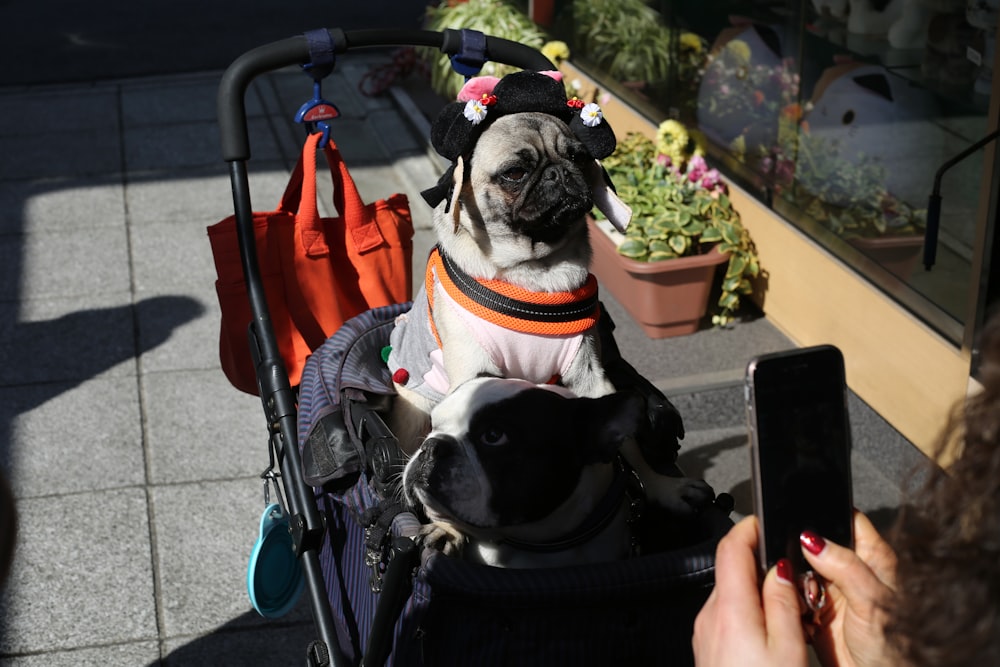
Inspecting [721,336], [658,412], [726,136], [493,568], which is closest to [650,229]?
[721,336]

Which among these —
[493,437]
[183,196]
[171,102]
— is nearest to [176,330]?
[183,196]

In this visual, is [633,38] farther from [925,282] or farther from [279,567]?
[279,567]

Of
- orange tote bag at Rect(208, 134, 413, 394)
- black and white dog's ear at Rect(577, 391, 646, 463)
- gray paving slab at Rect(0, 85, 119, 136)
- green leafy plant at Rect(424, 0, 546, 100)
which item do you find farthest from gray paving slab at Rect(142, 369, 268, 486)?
gray paving slab at Rect(0, 85, 119, 136)

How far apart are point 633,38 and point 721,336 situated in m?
2.36

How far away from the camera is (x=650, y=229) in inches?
190

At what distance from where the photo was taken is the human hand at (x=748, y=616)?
54.7 inches

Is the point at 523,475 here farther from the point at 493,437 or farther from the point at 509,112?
the point at 509,112

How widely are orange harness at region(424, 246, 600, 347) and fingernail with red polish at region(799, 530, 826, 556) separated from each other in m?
1.23

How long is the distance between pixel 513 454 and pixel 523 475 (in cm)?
4

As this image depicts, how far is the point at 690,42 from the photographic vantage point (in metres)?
5.85

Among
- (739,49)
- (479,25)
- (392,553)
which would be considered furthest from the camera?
(479,25)

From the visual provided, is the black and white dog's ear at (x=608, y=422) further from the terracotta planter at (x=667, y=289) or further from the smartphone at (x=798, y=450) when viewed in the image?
the terracotta planter at (x=667, y=289)

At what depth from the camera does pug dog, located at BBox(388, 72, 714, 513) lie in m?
2.63

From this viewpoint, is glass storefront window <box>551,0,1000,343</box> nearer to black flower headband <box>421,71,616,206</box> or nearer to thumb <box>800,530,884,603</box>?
black flower headband <box>421,71,616,206</box>
